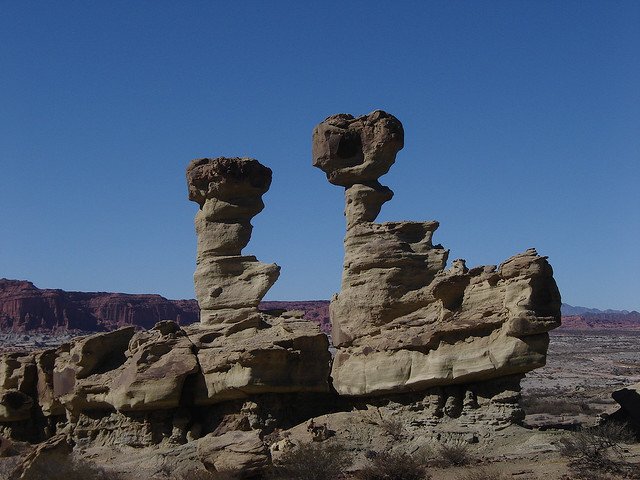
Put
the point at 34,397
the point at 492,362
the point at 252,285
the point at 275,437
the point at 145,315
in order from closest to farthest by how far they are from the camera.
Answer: the point at 492,362 < the point at 275,437 < the point at 252,285 < the point at 34,397 < the point at 145,315

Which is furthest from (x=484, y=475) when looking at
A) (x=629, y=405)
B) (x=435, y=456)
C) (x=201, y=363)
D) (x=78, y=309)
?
(x=78, y=309)

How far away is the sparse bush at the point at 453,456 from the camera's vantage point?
57.8 feet

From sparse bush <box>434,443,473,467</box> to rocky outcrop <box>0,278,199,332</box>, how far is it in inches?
4179

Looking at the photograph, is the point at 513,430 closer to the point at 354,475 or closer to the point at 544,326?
the point at 544,326

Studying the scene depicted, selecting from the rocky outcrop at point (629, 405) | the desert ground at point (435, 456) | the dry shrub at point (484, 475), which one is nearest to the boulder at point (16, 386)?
the desert ground at point (435, 456)

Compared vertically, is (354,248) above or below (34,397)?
above

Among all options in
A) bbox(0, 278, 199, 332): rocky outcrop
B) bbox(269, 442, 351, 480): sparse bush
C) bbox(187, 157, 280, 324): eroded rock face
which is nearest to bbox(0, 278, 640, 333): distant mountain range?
bbox(0, 278, 199, 332): rocky outcrop

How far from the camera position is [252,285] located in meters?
24.5

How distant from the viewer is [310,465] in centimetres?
1752

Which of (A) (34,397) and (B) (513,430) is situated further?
(A) (34,397)

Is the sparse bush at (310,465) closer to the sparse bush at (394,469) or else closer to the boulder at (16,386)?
the sparse bush at (394,469)

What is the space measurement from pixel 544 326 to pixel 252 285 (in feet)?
32.0

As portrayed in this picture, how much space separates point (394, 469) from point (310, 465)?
1972 mm

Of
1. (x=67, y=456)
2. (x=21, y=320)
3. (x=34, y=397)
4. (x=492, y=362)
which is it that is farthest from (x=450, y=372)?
(x=21, y=320)
